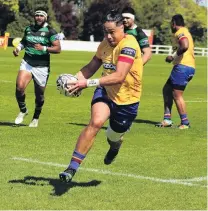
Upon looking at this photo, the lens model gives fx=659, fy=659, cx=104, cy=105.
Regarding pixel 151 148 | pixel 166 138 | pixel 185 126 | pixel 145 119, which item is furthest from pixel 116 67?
pixel 145 119

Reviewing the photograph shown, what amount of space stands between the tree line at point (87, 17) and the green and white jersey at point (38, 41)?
6274cm

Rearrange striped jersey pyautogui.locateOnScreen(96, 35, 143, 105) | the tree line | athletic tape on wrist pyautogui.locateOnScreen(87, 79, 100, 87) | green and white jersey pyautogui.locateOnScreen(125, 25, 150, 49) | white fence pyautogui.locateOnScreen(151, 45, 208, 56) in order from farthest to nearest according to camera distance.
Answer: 1. the tree line
2. white fence pyautogui.locateOnScreen(151, 45, 208, 56)
3. green and white jersey pyautogui.locateOnScreen(125, 25, 150, 49)
4. striped jersey pyautogui.locateOnScreen(96, 35, 143, 105)
5. athletic tape on wrist pyautogui.locateOnScreen(87, 79, 100, 87)

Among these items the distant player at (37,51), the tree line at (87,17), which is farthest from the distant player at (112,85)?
the tree line at (87,17)

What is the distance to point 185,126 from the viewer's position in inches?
530

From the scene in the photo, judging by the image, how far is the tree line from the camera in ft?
251

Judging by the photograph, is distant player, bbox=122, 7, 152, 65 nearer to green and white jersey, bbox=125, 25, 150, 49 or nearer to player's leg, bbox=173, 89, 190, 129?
green and white jersey, bbox=125, 25, 150, 49

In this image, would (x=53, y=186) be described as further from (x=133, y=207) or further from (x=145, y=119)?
(x=145, y=119)

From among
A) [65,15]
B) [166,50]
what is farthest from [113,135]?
[65,15]

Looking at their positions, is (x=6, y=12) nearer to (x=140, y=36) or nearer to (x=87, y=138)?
(x=140, y=36)

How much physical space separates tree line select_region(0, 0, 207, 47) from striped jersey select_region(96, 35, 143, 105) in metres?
67.7

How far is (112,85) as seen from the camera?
7539 mm

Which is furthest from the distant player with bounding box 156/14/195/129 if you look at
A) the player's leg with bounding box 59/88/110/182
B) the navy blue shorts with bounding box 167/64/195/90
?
the player's leg with bounding box 59/88/110/182

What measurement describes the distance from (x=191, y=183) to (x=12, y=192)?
2239mm

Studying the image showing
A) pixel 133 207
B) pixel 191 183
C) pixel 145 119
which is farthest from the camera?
pixel 145 119
